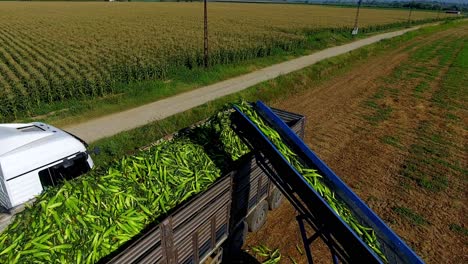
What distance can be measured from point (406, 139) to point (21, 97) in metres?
18.8

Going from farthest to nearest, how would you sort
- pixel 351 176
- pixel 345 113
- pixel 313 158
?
pixel 345 113 → pixel 351 176 → pixel 313 158

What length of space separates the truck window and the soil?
4.55 meters

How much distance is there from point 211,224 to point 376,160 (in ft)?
28.4

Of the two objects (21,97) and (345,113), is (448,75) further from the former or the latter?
(21,97)

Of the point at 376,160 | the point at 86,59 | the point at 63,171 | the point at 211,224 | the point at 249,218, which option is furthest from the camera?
the point at 86,59

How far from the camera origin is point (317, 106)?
699 inches

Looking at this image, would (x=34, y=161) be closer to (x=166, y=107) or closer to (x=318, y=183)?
(x=318, y=183)

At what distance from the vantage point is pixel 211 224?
6.06m

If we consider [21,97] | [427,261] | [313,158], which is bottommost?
[427,261]

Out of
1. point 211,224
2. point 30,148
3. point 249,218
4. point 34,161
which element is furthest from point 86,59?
point 211,224

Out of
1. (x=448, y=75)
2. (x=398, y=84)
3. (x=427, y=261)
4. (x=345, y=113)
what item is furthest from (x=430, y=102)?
(x=427, y=261)

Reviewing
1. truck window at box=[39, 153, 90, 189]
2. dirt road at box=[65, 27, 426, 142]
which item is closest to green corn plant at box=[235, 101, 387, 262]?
truck window at box=[39, 153, 90, 189]

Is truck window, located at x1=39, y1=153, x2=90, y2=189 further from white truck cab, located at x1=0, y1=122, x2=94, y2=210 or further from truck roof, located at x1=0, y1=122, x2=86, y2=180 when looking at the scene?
truck roof, located at x1=0, y1=122, x2=86, y2=180

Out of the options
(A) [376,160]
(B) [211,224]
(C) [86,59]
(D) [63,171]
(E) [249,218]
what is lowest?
(A) [376,160]
